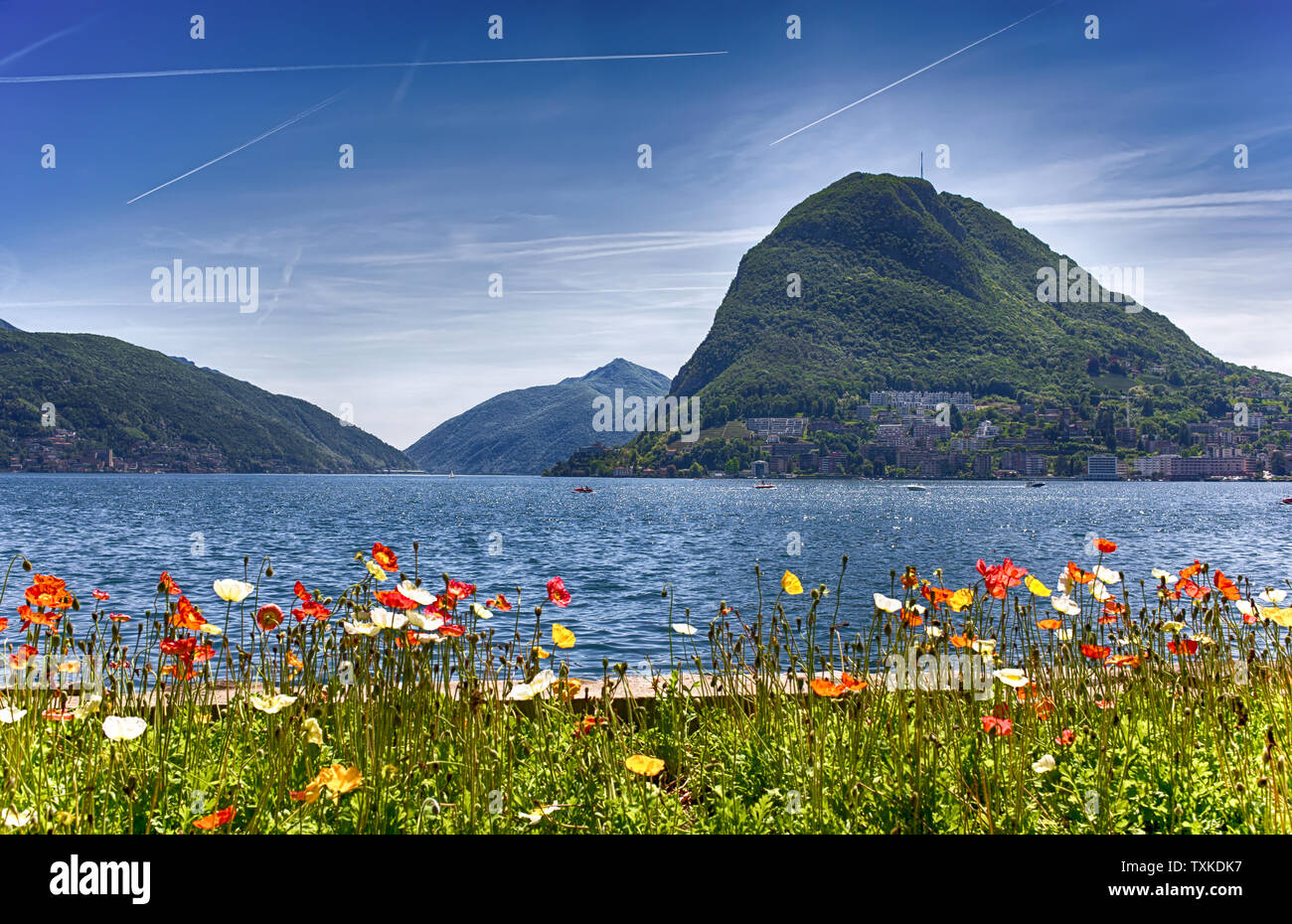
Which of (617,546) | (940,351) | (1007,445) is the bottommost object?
(617,546)

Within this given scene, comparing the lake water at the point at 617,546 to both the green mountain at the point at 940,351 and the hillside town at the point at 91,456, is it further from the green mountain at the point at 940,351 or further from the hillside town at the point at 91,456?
the green mountain at the point at 940,351

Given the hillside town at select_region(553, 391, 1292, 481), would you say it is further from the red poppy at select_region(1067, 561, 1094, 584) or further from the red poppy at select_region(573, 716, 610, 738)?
the red poppy at select_region(573, 716, 610, 738)

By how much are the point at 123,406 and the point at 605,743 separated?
16315 cm

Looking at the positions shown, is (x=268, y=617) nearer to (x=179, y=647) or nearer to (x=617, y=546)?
(x=179, y=647)

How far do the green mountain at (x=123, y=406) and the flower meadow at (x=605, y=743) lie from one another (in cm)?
14051

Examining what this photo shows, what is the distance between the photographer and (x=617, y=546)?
3853 cm

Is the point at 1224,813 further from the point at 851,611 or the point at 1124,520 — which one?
the point at 1124,520

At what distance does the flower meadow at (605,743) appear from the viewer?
2.85 meters

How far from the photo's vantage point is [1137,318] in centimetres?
18500

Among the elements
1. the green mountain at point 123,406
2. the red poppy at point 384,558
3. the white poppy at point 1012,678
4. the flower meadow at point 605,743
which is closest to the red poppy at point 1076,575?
the flower meadow at point 605,743

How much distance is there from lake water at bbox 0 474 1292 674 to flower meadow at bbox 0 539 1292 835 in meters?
4.80

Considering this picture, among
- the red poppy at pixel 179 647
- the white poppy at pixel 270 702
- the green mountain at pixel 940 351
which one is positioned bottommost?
the white poppy at pixel 270 702

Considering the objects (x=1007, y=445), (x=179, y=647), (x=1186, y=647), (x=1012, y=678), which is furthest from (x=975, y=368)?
(x=179, y=647)

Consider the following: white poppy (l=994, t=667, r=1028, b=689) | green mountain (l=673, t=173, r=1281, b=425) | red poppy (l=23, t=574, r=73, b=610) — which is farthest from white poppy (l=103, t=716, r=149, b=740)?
green mountain (l=673, t=173, r=1281, b=425)
